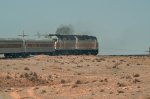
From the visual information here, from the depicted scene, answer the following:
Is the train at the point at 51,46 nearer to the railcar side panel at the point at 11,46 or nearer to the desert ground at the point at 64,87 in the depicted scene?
the railcar side panel at the point at 11,46

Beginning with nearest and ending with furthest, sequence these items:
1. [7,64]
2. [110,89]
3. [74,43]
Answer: [110,89]
[7,64]
[74,43]

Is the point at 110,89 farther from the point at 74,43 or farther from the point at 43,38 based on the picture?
the point at 74,43

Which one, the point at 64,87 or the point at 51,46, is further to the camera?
the point at 51,46

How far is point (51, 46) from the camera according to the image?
7881 centimetres

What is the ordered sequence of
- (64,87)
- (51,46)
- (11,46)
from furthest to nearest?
(51,46) < (11,46) < (64,87)

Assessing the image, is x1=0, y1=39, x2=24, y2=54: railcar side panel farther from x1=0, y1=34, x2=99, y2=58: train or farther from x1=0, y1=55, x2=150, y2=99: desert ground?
x1=0, y1=55, x2=150, y2=99: desert ground

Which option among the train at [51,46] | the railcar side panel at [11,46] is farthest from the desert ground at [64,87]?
the train at [51,46]

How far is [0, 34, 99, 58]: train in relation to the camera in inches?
2676

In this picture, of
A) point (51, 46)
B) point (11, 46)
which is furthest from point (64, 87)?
point (51, 46)

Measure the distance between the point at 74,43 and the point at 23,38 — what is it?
552 inches

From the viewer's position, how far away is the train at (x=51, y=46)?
67981 mm

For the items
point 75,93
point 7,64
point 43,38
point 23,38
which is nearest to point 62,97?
point 75,93

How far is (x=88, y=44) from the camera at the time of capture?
88.1 m

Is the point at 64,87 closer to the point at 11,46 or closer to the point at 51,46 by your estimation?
the point at 11,46
